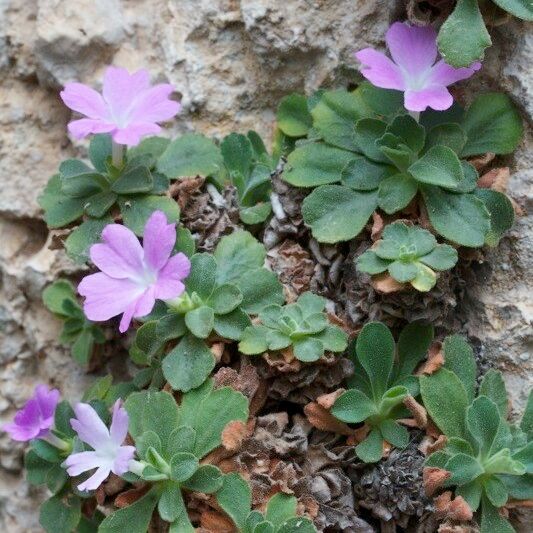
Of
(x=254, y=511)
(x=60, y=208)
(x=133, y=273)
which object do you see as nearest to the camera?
(x=254, y=511)

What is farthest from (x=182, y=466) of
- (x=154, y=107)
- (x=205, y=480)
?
(x=154, y=107)

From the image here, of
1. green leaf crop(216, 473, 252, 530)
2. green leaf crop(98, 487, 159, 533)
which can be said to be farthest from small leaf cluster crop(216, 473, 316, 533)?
green leaf crop(98, 487, 159, 533)

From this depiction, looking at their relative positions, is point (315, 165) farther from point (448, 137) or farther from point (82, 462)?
point (82, 462)

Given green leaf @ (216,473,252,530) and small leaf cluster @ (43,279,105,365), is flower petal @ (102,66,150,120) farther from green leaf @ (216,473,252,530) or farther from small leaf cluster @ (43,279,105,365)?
green leaf @ (216,473,252,530)

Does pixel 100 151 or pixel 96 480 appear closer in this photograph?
pixel 96 480

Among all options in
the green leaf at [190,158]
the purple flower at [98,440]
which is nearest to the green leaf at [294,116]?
the green leaf at [190,158]
